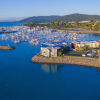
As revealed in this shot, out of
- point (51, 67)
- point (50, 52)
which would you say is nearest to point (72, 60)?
point (51, 67)

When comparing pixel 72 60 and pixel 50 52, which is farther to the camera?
pixel 50 52

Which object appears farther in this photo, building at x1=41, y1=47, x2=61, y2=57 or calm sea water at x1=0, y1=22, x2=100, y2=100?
building at x1=41, y1=47, x2=61, y2=57

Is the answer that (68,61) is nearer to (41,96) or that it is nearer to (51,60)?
(51,60)

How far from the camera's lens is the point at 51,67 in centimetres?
655

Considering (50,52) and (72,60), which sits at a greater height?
(50,52)

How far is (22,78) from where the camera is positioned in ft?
18.6

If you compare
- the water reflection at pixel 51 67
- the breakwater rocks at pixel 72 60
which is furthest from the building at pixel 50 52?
the water reflection at pixel 51 67

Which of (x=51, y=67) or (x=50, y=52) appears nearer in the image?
(x=51, y=67)

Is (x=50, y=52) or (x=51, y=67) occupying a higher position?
(x=50, y=52)

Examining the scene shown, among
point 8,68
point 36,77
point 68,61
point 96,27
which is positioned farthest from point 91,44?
point 96,27

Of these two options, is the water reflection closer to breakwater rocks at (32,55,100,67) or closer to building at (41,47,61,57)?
breakwater rocks at (32,55,100,67)

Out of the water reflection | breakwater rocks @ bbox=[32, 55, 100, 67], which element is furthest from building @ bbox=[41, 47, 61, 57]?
the water reflection

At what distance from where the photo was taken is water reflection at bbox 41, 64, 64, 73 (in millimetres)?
6360

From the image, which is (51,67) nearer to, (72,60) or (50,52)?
(50,52)
